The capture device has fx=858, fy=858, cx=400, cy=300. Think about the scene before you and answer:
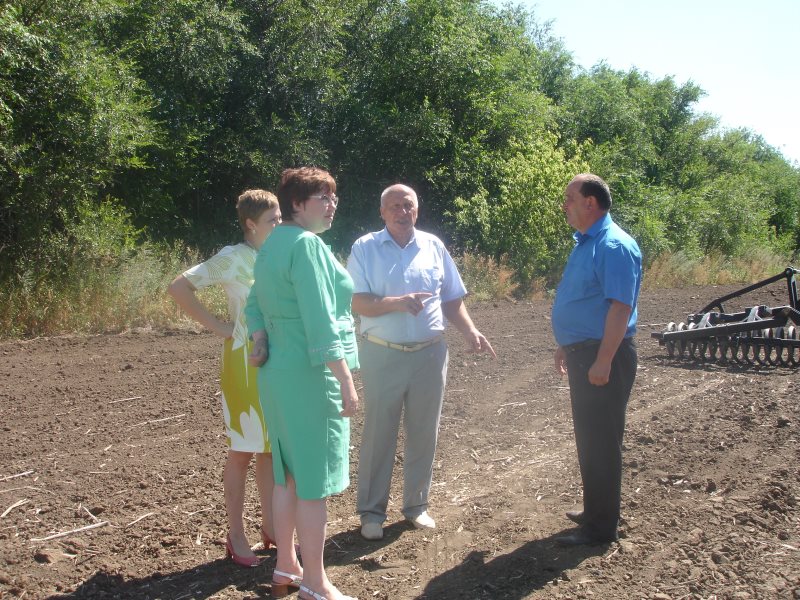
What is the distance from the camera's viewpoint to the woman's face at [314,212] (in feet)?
12.3

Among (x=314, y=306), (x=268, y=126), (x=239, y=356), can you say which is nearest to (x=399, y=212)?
(x=239, y=356)

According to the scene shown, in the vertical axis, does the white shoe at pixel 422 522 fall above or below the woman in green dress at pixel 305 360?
below

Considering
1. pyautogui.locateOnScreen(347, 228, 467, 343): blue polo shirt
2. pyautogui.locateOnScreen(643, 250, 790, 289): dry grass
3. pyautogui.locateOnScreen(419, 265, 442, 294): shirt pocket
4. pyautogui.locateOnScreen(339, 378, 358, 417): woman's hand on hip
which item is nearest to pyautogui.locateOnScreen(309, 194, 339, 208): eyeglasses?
pyautogui.locateOnScreen(339, 378, 358, 417): woman's hand on hip

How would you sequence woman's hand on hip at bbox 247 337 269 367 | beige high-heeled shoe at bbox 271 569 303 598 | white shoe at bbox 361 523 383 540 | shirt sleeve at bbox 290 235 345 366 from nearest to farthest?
1. shirt sleeve at bbox 290 235 345 366
2. woman's hand on hip at bbox 247 337 269 367
3. beige high-heeled shoe at bbox 271 569 303 598
4. white shoe at bbox 361 523 383 540

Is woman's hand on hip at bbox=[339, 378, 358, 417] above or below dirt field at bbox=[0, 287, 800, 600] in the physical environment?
above

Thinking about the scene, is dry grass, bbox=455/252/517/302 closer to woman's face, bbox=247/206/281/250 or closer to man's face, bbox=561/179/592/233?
man's face, bbox=561/179/592/233

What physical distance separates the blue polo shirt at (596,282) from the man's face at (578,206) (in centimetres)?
5

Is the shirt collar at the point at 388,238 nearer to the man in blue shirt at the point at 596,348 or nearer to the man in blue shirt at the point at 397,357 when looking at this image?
the man in blue shirt at the point at 397,357

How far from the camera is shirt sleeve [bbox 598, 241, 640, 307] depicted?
4273mm

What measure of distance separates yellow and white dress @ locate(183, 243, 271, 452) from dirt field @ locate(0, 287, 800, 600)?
0.69m

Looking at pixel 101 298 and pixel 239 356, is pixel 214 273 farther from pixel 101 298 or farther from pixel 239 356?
pixel 101 298

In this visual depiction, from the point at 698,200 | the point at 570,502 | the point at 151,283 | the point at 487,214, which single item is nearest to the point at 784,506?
the point at 570,502

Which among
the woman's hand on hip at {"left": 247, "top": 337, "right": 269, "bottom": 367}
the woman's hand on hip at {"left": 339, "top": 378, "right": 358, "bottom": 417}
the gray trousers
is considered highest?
the woman's hand on hip at {"left": 247, "top": 337, "right": 269, "bottom": 367}

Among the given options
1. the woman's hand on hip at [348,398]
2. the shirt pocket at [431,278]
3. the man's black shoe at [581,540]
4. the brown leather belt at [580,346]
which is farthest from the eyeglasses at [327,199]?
the man's black shoe at [581,540]
